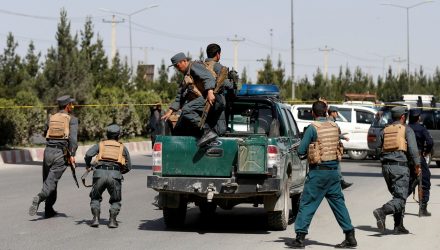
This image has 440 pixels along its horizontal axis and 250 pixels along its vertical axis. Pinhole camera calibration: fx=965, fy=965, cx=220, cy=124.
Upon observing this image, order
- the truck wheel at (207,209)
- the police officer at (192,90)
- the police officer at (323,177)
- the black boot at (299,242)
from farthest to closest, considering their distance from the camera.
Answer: the truck wheel at (207,209)
the police officer at (192,90)
the police officer at (323,177)
the black boot at (299,242)

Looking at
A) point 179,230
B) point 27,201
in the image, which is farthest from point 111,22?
point 179,230

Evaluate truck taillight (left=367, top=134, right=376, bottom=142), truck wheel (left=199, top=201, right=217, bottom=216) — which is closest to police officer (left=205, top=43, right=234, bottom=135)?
truck wheel (left=199, top=201, right=217, bottom=216)

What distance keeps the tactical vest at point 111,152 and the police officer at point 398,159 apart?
11.2ft

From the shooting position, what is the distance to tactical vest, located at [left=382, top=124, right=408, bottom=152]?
12367mm

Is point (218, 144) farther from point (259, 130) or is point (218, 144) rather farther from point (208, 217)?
point (208, 217)

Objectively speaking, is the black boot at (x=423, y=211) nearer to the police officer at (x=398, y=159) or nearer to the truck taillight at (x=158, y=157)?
the police officer at (x=398, y=159)

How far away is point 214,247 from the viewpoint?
10820 mm

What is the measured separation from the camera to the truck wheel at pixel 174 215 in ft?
41.5

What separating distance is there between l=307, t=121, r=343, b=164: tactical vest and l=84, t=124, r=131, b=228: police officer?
2880 millimetres

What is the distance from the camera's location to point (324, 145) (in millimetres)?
10836

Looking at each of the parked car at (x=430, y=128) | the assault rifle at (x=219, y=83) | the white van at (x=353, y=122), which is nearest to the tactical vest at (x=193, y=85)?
the assault rifle at (x=219, y=83)

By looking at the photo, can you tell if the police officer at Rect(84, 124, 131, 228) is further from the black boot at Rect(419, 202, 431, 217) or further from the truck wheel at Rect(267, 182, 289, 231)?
the black boot at Rect(419, 202, 431, 217)

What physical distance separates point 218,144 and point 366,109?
865 inches

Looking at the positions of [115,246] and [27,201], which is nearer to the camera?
[115,246]
